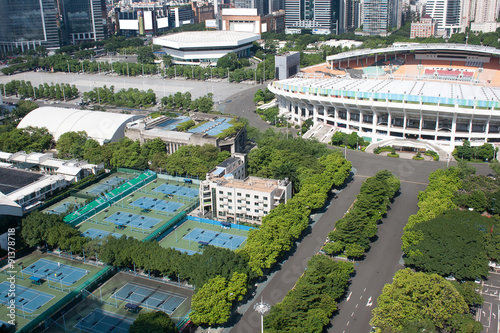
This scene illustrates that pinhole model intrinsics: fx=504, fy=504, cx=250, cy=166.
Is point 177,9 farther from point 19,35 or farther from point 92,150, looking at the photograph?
point 92,150

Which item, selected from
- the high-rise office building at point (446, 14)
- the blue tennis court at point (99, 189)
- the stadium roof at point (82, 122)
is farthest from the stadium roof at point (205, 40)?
the blue tennis court at point (99, 189)

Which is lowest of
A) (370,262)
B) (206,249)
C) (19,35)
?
(370,262)

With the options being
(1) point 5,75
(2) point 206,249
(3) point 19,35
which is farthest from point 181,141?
(3) point 19,35

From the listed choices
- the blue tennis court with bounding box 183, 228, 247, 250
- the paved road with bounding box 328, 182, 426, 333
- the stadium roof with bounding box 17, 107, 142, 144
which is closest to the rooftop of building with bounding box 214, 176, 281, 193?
the blue tennis court with bounding box 183, 228, 247, 250

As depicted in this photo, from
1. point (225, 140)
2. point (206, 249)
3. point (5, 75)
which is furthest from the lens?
point (5, 75)

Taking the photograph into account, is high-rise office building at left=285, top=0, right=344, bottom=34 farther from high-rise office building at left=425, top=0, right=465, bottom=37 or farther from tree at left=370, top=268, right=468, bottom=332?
tree at left=370, top=268, right=468, bottom=332

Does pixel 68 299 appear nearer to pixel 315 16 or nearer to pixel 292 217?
pixel 292 217
